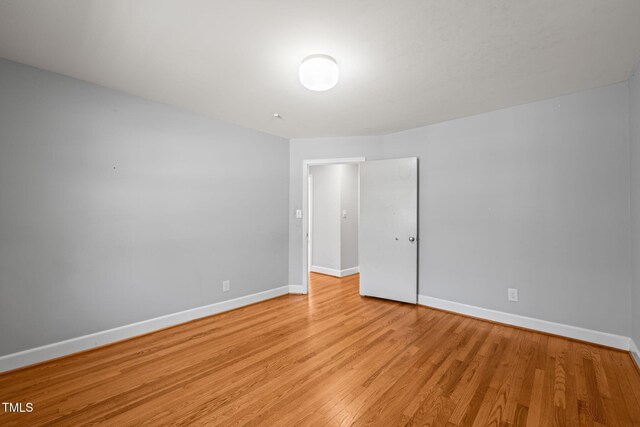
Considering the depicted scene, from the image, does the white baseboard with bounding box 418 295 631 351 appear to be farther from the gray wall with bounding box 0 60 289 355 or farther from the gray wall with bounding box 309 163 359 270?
the gray wall with bounding box 0 60 289 355

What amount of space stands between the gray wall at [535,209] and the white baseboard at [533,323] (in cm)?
6

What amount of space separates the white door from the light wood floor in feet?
3.06

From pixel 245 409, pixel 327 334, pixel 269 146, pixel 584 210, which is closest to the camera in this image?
pixel 245 409

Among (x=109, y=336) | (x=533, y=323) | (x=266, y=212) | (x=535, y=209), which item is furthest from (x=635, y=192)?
(x=109, y=336)

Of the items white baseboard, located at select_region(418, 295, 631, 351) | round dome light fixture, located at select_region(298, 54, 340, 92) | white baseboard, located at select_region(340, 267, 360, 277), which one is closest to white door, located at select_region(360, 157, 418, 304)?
white baseboard, located at select_region(418, 295, 631, 351)

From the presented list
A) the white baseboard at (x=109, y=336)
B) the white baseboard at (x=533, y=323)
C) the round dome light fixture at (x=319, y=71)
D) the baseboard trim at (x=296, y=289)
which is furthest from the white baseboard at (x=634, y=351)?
the white baseboard at (x=109, y=336)

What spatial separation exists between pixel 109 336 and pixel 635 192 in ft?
16.3

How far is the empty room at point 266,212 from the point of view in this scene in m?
1.83

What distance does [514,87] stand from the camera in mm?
2697

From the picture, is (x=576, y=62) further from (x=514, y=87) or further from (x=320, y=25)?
(x=320, y=25)

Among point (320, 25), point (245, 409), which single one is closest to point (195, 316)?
point (245, 409)

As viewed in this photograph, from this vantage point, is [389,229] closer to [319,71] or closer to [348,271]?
[348,271]

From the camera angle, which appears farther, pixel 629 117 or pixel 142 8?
pixel 629 117

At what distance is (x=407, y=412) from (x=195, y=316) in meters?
2.61
